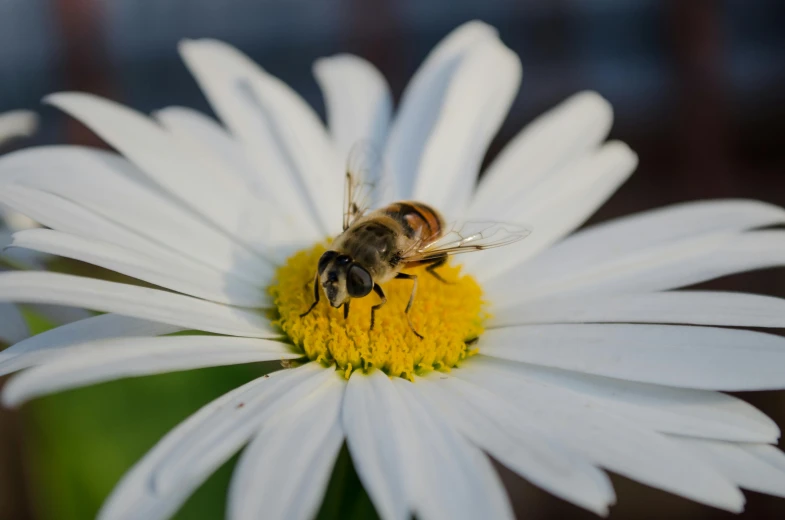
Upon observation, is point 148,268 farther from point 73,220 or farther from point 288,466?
point 288,466

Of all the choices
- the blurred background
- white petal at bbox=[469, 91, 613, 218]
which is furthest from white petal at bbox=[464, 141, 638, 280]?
the blurred background

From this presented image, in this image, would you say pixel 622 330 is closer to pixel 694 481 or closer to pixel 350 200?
pixel 694 481

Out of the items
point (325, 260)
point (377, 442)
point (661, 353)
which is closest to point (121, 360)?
point (377, 442)

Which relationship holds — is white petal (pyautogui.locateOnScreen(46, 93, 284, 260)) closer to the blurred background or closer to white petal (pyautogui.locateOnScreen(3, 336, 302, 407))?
white petal (pyautogui.locateOnScreen(3, 336, 302, 407))

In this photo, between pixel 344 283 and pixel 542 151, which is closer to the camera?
pixel 344 283

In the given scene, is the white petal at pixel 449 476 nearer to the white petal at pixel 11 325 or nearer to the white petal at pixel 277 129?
the white petal at pixel 11 325

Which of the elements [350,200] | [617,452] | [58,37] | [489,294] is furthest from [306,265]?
[58,37]

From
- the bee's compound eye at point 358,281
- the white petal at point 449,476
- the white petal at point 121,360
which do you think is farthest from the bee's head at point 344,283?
the white petal at point 449,476

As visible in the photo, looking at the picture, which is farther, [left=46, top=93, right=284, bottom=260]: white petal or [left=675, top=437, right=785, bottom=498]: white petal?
[left=46, top=93, right=284, bottom=260]: white petal
